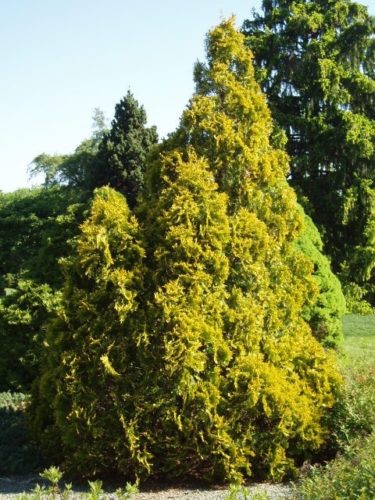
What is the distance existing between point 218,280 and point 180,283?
389mm

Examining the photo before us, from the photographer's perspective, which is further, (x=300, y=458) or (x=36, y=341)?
(x=36, y=341)

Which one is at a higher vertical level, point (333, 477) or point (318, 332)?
point (318, 332)

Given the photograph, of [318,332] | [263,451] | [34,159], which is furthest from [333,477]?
[34,159]

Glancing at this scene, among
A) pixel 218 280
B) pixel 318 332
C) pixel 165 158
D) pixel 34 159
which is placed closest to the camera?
pixel 218 280

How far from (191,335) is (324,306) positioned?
680cm

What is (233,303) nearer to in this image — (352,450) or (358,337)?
(352,450)

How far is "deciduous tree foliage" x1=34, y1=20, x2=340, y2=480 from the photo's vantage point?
5.39 m

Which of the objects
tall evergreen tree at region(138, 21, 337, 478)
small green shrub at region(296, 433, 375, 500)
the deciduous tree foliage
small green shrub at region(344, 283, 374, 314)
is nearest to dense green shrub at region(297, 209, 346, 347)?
tall evergreen tree at region(138, 21, 337, 478)

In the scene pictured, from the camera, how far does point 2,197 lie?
34469 mm

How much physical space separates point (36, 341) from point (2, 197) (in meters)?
26.8

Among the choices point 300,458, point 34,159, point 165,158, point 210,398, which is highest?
point 34,159

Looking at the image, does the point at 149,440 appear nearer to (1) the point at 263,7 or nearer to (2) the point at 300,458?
(2) the point at 300,458

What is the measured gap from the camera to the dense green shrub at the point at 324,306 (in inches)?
448

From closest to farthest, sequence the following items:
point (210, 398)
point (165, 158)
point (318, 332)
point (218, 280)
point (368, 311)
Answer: point (210, 398) → point (218, 280) → point (165, 158) → point (318, 332) → point (368, 311)
